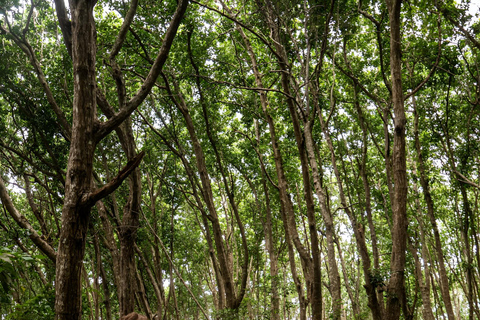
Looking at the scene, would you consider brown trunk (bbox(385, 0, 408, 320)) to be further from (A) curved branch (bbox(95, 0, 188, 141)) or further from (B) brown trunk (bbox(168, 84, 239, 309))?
(B) brown trunk (bbox(168, 84, 239, 309))

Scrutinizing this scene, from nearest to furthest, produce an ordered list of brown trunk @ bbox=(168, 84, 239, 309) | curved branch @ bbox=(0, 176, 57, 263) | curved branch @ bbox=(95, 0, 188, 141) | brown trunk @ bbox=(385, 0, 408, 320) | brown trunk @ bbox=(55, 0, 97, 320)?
brown trunk @ bbox=(55, 0, 97, 320), curved branch @ bbox=(95, 0, 188, 141), brown trunk @ bbox=(385, 0, 408, 320), curved branch @ bbox=(0, 176, 57, 263), brown trunk @ bbox=(168, 84, 239, 309)

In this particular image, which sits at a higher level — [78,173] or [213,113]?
[213,113]

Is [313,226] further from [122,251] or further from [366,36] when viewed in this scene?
[366,36]

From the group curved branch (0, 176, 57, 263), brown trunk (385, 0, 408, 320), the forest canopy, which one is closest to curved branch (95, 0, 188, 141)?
the forest canopy

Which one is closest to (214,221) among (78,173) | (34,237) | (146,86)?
(34,237)

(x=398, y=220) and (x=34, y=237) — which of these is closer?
(x=398, y=220)

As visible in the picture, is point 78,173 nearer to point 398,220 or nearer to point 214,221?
point 398,220

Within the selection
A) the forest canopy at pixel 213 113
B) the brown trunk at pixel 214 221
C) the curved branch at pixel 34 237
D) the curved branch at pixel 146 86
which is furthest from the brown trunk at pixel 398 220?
the curved branch at pixel 34 237

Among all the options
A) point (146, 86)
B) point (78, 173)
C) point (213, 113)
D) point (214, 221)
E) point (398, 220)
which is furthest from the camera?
point (213, 113)

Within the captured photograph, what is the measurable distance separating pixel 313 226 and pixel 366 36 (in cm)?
646

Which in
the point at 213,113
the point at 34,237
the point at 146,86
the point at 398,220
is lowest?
the point at 398,220

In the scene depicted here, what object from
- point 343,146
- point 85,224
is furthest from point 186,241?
point 85,224

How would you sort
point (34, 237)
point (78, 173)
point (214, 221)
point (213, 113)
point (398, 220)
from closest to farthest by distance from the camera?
point (78, 173) → point (398, 220) → point (34, 237) → point (214, 221) → point (213, 113)

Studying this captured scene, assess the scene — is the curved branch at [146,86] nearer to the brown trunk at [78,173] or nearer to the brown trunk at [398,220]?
the brown trunk at [78,173]
